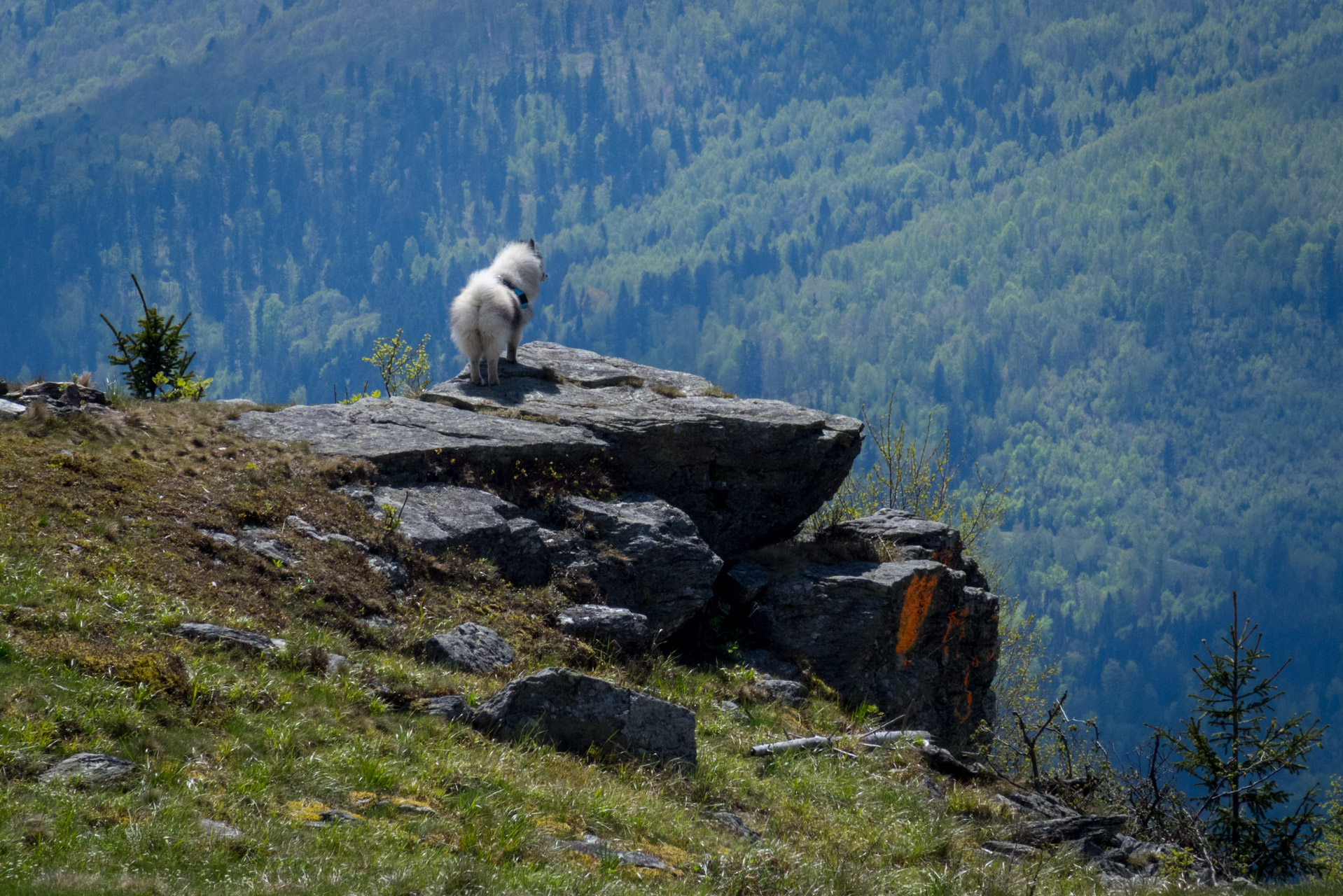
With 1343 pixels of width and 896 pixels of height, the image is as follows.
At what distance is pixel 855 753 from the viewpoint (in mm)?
13422

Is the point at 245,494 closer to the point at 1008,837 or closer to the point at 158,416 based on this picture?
the point at 158,416

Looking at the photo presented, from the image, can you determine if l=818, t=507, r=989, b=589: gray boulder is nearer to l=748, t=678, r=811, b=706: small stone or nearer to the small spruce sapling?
l=748, t=678, r=811, b=706: small stone

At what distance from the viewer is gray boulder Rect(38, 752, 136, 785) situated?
7.42 meters

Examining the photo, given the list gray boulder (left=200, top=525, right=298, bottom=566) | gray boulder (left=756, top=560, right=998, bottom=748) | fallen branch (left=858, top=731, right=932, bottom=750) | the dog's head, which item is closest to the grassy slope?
gray boulder (left=200, top=525, right=298, bottom=566)

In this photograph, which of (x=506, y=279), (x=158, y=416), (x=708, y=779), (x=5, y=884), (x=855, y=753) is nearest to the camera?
(x=5, y=884)

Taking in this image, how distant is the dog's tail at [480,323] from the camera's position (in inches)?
842

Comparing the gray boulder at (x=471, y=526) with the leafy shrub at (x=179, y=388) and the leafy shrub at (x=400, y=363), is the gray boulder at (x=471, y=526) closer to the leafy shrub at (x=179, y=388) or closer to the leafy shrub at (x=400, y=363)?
the leafy shrub at (x=179, y=388)

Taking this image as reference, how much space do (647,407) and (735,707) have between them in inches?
310

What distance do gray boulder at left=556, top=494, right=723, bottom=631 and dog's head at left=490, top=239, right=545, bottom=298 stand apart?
722 cm

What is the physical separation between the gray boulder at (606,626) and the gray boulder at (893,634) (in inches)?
165

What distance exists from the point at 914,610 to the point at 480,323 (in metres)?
10.5

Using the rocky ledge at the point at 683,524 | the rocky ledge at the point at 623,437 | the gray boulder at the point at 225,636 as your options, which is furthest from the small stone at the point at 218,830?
the rocky ledge at the point at 623,437

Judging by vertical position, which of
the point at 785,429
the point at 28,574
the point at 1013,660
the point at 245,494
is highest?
the point at 785,429

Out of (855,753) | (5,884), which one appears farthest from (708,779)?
(5,884)
